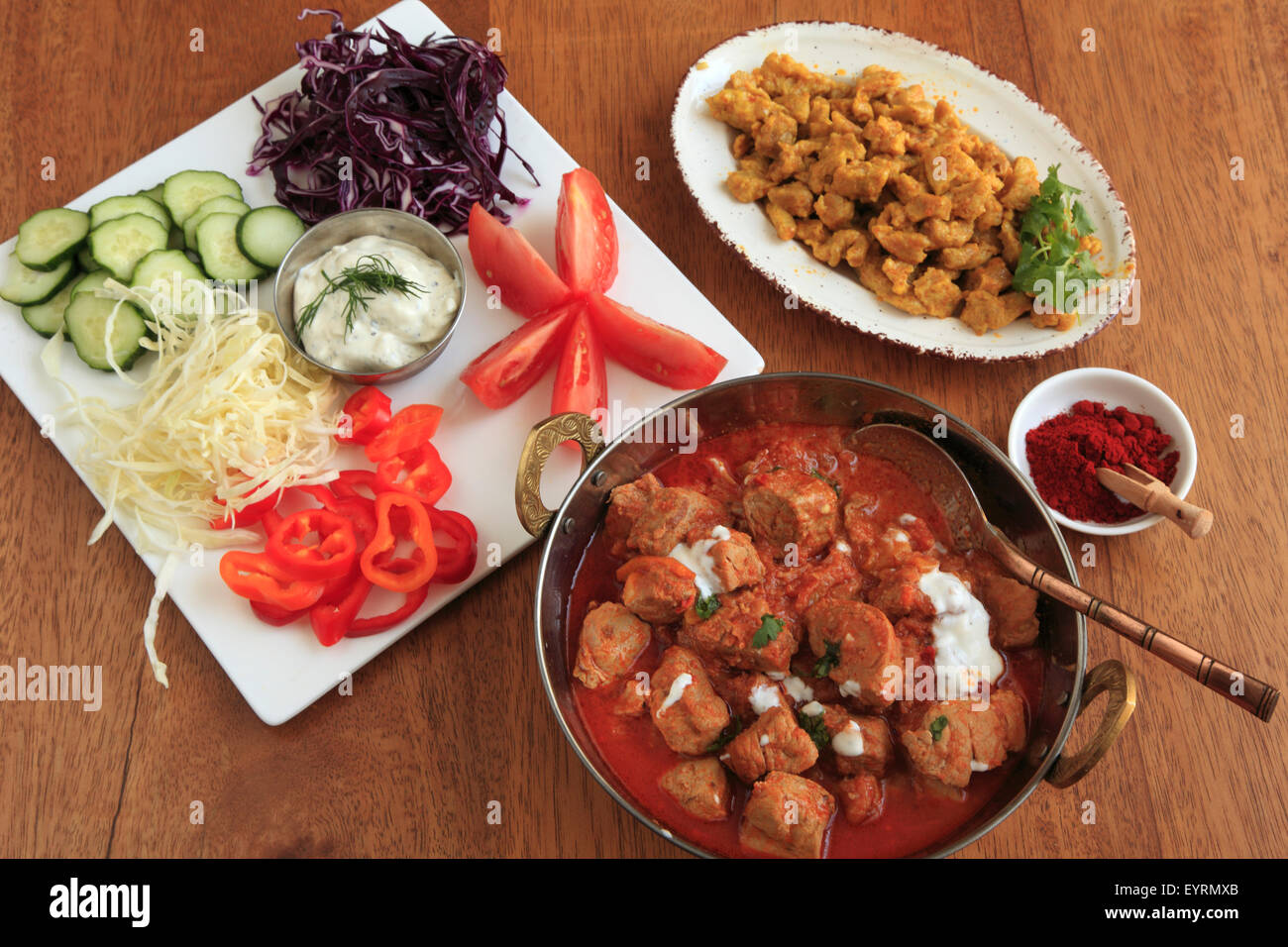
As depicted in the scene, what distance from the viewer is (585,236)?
151 inches

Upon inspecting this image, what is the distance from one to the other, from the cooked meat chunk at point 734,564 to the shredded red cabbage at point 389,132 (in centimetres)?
189

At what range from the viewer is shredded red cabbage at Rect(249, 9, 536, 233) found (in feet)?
13.5

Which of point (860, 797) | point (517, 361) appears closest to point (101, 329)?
point (517, 361)

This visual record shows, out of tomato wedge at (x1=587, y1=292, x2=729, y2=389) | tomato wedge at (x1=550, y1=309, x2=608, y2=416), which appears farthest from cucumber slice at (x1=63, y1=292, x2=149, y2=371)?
tomato wedge at (x1=587, y1=292, x2=729, y2=389)

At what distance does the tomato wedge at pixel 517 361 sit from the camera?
3682 mm

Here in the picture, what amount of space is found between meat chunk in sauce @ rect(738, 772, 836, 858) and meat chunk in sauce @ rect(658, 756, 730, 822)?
0.30 ft

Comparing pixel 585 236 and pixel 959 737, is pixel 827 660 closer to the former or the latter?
pixel 959 737

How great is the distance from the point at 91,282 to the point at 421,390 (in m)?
1.33

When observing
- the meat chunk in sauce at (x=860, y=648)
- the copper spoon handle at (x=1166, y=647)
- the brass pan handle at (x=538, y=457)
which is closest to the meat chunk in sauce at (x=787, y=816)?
the meat chunk in sauce at (x=860, y=648)

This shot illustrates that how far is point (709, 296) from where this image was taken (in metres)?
4.15

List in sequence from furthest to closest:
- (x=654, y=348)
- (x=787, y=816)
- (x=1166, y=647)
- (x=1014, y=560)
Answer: (x=654, y=348) < (x=1014, y=560) < (x=787, y=816) < (x=1166, y=647)

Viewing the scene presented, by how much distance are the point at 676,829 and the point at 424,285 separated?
2.14m
